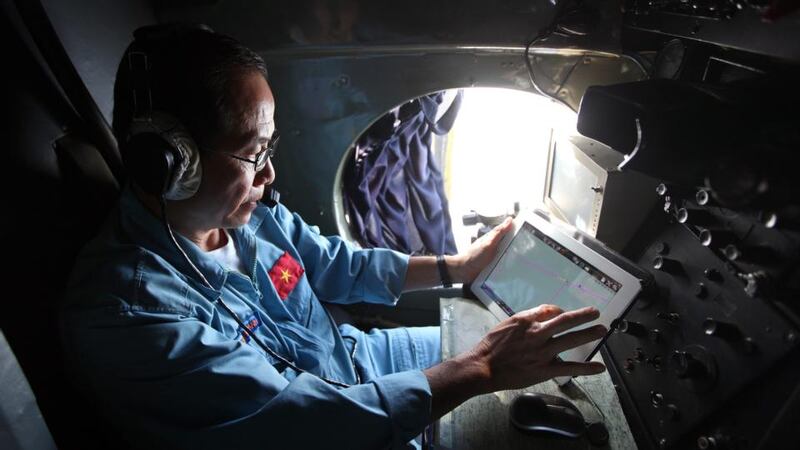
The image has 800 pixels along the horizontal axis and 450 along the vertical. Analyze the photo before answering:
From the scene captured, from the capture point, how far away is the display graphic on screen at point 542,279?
2.88 ft

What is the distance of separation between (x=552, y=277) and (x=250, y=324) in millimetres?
665

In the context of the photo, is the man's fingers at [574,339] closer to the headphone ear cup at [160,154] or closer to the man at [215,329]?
the man at [215,329]

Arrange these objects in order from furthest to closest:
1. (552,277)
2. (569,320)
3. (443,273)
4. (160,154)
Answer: (443,273) < (552,277) < (569,320) < (160,154)

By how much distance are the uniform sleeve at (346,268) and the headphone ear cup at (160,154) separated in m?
0.47

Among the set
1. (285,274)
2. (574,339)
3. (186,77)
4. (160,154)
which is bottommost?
(285,274)

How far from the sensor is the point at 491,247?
45.6 inches

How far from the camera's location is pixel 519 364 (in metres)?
0.84

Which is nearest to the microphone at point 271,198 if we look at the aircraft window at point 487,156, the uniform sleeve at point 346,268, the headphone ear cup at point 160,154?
the uniform sleeve at point 346,268

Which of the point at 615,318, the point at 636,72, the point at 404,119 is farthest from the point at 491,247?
the point at 404,119

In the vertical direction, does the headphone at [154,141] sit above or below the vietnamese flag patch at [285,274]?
above

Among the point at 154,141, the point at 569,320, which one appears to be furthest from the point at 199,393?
the point at 569,320

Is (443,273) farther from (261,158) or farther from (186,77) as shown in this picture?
(186,77)

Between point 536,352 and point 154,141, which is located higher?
point 154,141

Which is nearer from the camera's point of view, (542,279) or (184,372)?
(184,372)
